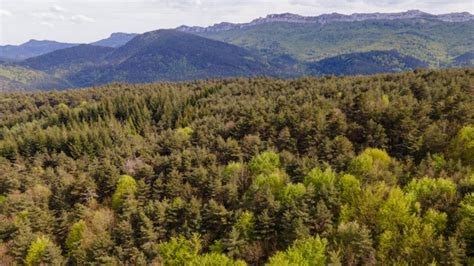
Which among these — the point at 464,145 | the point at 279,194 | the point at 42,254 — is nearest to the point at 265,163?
the point at 279,194

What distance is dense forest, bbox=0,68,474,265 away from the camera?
47.9 metres

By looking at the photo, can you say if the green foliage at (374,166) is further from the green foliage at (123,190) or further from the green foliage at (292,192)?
the green foliage at (123,190)

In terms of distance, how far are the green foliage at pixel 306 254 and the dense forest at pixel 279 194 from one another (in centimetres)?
15

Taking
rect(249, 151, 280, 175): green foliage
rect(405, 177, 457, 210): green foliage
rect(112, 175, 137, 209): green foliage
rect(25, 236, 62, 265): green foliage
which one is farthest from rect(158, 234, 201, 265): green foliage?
rect(405, 177, 457, 210): green foliage

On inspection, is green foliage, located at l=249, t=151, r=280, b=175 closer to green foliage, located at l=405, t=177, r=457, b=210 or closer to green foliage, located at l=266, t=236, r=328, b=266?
green foliage, located at l=405, t=177, r=457, b=210

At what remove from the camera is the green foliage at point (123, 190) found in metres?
75.6

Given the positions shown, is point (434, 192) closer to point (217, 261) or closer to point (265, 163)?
point (265, 163)

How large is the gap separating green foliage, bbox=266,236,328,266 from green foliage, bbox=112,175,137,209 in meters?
40.4

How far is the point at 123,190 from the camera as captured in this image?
7844 cm

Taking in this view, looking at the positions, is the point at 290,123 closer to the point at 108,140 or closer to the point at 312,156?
the point at 312,156

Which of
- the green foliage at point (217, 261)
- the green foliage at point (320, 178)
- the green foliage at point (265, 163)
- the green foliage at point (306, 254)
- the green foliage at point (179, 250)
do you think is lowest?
the green foliage at point (179, 250)

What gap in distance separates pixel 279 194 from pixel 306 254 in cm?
1700

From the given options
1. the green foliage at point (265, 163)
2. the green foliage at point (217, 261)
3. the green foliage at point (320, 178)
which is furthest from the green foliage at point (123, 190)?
the green foliage at point (320, 178)

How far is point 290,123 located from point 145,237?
178 feet
